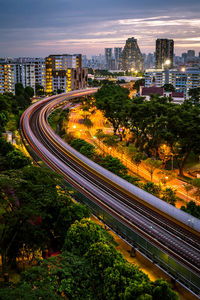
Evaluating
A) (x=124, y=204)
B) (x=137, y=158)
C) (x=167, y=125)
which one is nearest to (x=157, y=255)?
(x=124, y=204)

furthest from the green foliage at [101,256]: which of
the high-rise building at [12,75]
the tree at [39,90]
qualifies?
the high-rise building at [12,75]

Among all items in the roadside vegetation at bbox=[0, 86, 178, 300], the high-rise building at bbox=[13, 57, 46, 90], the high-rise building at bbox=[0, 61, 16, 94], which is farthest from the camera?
the high-rise building at bbox=[13, 57, 46, 90]

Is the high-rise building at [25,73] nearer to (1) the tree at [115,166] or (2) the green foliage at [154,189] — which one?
(1) the tree at [115,166]

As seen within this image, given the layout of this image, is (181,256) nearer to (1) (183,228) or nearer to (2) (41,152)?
(1) (183,228)

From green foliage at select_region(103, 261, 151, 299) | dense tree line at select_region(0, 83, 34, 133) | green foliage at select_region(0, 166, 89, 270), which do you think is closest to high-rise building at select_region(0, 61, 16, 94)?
dense tree line at select_region(0, 83, 34, 133)

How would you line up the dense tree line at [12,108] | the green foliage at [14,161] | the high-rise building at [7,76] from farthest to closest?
the high-rise building at [7,76] < the dense tree line at [12,108] < the green foliage at [14,161]

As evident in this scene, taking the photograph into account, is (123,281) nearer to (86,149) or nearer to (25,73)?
(86,149)

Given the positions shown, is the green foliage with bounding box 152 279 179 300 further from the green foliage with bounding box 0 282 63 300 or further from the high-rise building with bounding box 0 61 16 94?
the high-rise building with bounding box 0 61 16 94

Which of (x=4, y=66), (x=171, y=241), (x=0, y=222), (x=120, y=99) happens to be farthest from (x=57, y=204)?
(x=4, y=66)
